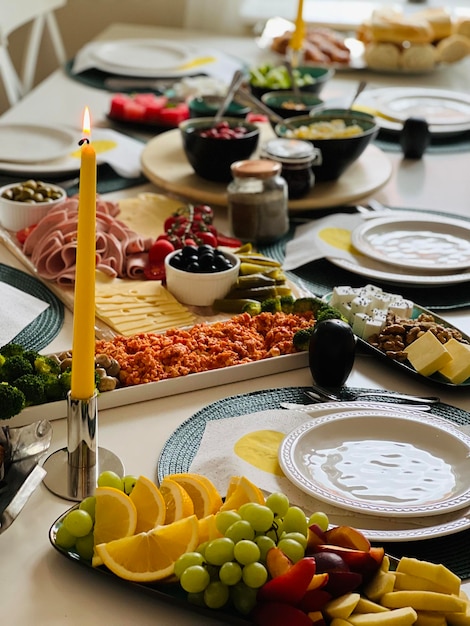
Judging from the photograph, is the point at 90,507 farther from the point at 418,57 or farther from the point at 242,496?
the point at 418,57

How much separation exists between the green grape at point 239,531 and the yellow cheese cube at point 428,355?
0.54 meters

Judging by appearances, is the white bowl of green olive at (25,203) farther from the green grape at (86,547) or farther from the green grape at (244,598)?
the green grape at (244,598)

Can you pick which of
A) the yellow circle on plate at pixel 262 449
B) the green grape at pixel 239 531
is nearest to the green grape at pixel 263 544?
the green grape at pixel 239 531

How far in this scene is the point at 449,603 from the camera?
87 cm

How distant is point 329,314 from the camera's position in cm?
145

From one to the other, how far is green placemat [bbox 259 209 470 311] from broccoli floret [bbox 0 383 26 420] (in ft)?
2.09

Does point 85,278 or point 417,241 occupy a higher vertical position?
point 85,278

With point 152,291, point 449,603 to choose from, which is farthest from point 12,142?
point 449,603

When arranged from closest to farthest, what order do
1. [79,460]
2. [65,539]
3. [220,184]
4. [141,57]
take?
[65,539] < [79,460] < [220,184] < [141,57]

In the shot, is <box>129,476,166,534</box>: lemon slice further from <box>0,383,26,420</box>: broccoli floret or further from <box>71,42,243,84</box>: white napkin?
<box>71,42,243,84</box>: white napkin

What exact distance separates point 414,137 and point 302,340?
118 centimetres

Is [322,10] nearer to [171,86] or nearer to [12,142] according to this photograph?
[171,86]

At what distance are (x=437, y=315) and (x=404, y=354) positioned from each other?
147mm

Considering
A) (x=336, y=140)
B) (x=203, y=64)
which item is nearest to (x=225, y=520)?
(x=336, y=140)
